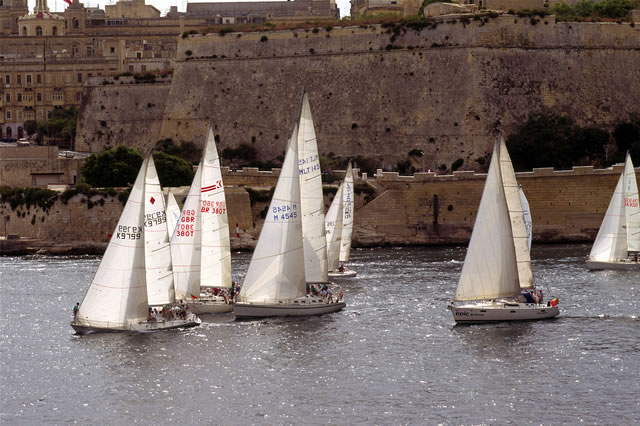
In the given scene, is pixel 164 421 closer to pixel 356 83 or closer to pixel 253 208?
pixel 253 208

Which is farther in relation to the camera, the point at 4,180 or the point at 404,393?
the point at 4,180

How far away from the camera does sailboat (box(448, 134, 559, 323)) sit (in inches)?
1759

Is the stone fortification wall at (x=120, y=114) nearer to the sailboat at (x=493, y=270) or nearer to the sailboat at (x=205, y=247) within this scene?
the sailboat at (x=205, y=247)

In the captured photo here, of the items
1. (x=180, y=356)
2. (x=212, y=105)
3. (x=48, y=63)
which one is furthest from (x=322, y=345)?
(x=48, y=63)

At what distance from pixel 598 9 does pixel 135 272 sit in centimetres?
4808

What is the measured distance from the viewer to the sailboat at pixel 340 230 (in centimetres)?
5547

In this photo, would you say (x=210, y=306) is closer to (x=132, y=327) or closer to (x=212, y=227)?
(x=212, y=227)

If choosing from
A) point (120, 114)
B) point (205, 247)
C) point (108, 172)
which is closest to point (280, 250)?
point (205, 247)

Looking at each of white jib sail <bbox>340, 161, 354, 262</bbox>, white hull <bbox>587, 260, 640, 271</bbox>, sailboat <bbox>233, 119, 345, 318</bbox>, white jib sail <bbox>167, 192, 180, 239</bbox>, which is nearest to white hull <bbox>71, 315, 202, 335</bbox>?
sailboat <bbox>233, 119, 345, 318</bbox>

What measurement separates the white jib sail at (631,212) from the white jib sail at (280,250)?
17.4 meters

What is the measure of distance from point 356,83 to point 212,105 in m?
7.74

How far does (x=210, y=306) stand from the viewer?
46.8m

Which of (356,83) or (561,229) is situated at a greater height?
(356,83)

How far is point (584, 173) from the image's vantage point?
69125mm
